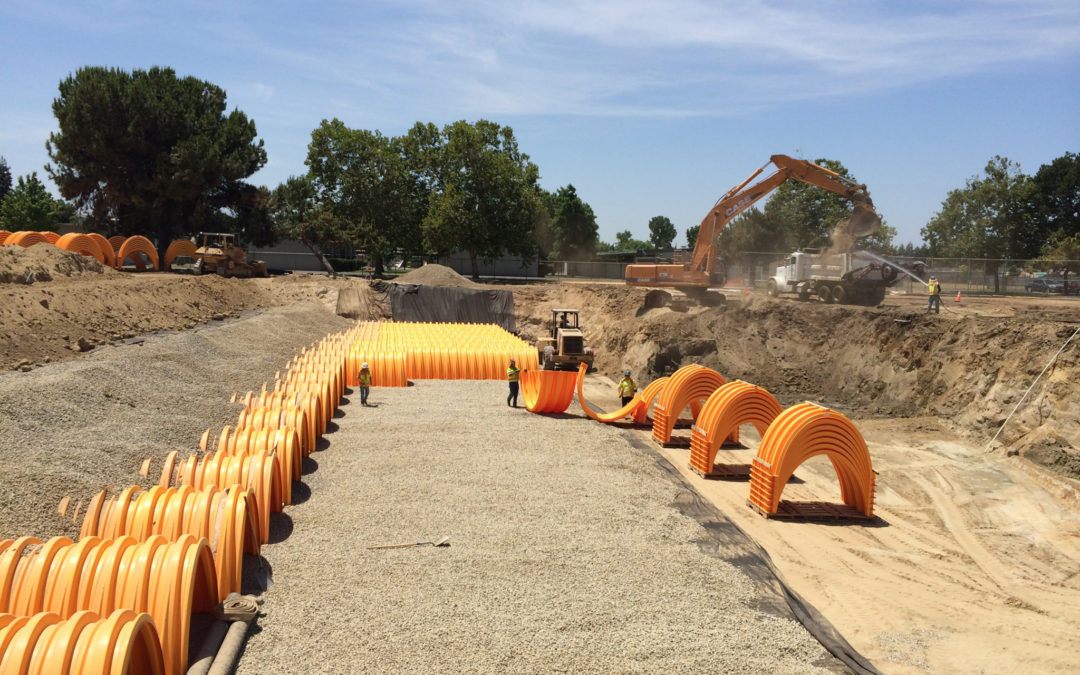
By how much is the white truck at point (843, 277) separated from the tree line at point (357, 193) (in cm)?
2168

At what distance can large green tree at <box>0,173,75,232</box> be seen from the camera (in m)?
60.4

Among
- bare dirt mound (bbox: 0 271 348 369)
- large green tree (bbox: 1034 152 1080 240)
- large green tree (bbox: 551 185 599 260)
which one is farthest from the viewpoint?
large green tree (bbox: 551 185 599 260)

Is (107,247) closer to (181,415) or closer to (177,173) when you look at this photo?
(177,173)

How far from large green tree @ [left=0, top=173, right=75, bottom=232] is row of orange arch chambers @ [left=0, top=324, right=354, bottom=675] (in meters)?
58.0

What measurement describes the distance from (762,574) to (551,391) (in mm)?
9751

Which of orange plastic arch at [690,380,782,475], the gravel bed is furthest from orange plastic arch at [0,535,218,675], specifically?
orange plastic arch at [690,380,782,475]

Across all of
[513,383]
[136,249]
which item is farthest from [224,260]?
[513,383]

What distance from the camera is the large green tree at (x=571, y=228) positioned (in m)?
90.2

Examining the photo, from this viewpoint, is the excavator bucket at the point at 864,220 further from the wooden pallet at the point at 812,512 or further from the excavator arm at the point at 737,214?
the wooden pallet at the point at 812,512

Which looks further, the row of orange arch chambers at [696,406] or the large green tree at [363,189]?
the large green tree at [363,189]

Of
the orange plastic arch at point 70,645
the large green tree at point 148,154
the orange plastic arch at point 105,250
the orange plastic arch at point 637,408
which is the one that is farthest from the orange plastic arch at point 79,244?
the orange plastic arch at point 70,645

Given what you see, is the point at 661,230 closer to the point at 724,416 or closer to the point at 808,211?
the point at 808,211

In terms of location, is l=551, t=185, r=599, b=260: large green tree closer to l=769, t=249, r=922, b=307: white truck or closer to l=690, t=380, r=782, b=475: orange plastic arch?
l=769, t=249, r=922, b=307: white truck

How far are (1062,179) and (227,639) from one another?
203 ft
